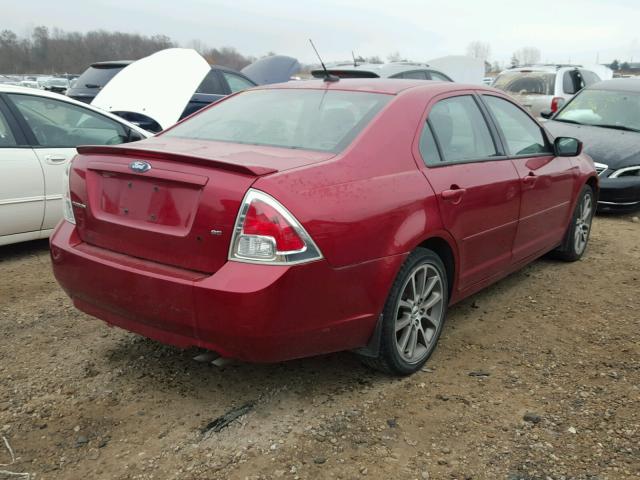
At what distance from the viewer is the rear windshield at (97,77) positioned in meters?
9.37

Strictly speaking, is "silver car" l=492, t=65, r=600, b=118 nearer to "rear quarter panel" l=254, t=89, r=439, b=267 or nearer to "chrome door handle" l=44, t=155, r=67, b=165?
"chrome door handle" l=44, t=155, r=67, b=165

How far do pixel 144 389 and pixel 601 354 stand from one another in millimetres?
2539

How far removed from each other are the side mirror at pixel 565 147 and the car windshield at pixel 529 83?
8.53 m

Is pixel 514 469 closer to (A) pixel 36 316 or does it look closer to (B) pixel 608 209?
(A) pixel 36 316

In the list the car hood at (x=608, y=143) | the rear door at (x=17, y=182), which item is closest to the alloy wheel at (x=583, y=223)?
the car hood at (x=608, y=143)

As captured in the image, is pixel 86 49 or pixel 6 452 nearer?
pixel 6 452

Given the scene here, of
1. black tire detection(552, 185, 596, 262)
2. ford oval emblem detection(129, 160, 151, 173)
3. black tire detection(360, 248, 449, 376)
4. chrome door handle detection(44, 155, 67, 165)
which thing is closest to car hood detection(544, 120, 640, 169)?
black tire detection(552, 185, 596, 262)

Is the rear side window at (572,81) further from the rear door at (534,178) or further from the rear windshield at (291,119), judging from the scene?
the rear windshield at (291,119)

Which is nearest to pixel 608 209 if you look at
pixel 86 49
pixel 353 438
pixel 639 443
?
pixel 639 443

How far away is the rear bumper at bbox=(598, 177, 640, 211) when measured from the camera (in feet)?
23.0

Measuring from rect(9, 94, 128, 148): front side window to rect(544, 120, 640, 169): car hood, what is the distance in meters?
5.34

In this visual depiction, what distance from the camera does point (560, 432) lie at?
9.03 feet

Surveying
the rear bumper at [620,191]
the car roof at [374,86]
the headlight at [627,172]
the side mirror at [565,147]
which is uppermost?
the car roof at [374,86]

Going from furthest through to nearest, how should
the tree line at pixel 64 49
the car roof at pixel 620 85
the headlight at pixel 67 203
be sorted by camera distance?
1. the tree line at pixel 64 49
2. the car roof at pixel 620 85
3. the headlight at pixel 67 203
